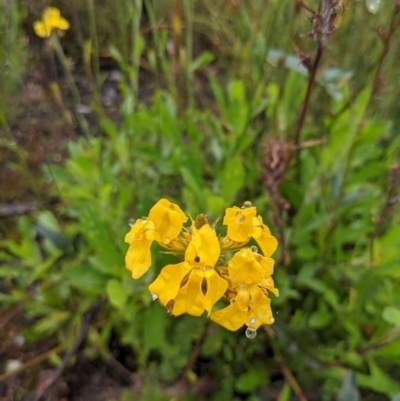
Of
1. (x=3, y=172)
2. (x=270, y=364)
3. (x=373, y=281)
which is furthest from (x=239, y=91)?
(x=3, y=172)

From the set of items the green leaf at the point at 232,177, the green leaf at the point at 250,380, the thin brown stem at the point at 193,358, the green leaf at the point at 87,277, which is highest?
the green leaf at the point at 232,177

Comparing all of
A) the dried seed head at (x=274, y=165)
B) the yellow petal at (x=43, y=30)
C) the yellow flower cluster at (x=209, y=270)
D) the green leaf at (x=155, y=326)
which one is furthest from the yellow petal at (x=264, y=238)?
the yellow petal at (x=43, y=30)

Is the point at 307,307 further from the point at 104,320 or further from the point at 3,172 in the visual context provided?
the point at 3,172

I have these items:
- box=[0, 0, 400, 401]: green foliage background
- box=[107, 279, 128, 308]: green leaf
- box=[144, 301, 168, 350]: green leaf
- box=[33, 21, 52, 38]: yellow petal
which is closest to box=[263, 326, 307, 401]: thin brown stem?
box=[0, 0, 400, 401]: green foliage background

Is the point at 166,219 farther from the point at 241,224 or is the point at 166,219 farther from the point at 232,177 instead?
the point at 232,177

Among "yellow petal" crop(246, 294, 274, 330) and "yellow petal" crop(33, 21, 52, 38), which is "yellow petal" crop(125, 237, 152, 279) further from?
"yellow petal" crop(33, 21, 52, 38)

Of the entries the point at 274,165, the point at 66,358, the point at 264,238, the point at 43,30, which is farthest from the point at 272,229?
the point at 43,30

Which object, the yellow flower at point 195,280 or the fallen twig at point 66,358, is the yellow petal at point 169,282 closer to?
the yellow flower at point 195,280
